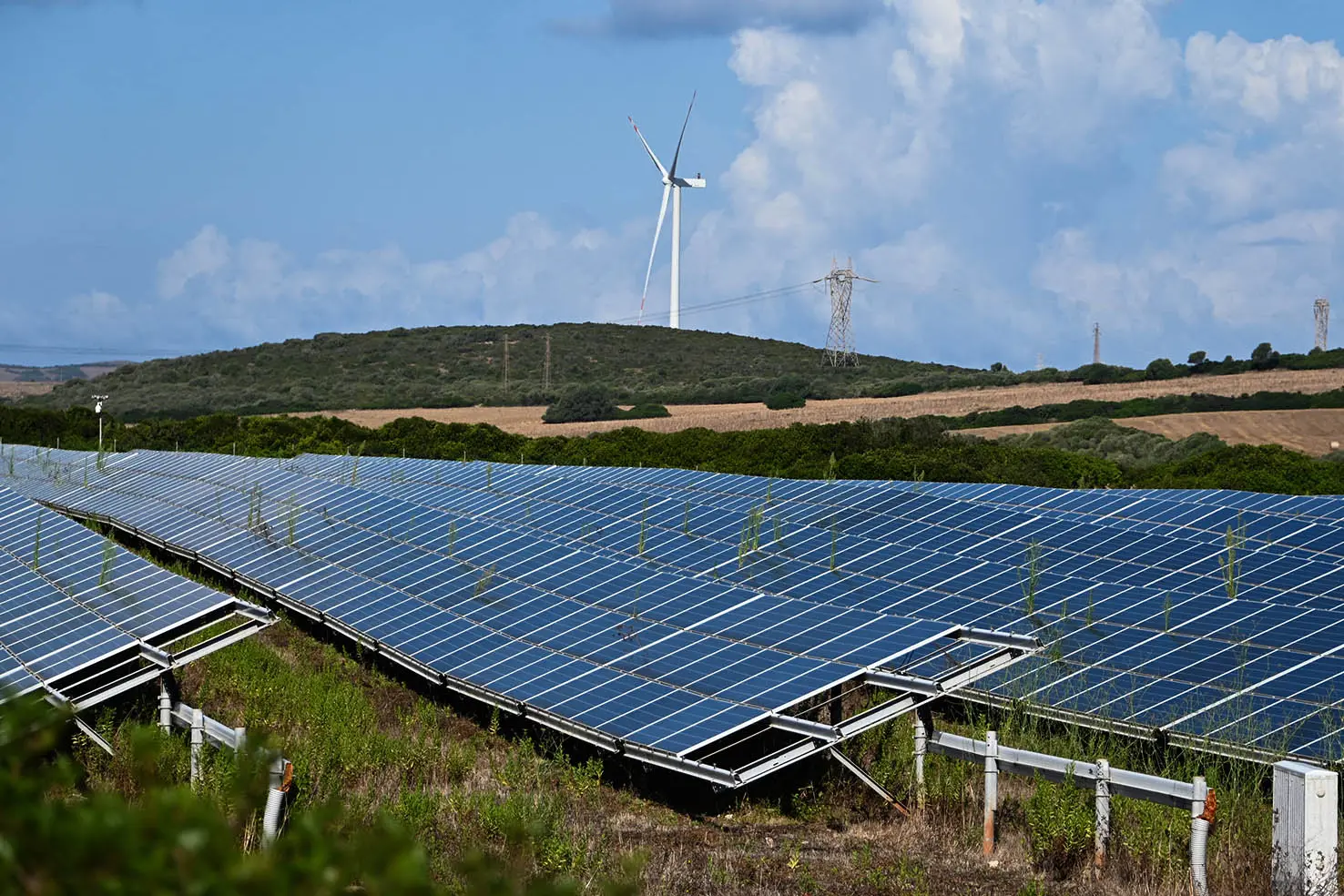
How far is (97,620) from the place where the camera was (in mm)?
15562

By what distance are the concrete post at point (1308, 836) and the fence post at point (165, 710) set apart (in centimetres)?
976

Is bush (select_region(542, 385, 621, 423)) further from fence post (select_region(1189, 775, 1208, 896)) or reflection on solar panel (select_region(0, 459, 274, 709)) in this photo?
fence post (select_region(1189, 775, 1208, 896))

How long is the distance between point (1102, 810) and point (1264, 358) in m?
88.5

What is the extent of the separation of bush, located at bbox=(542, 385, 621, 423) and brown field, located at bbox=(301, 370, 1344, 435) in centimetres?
125

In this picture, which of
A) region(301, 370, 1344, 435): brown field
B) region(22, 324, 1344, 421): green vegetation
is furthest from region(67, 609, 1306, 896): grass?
region(22, 324, 1344, 421): green vegetation

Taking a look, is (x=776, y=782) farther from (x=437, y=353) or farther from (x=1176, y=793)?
(x=437, y=353)

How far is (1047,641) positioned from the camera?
680 inches

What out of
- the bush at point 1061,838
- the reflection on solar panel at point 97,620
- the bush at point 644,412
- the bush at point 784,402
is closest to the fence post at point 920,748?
the bush at point 1061,838

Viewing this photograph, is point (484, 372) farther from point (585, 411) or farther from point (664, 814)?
point (664, 814)

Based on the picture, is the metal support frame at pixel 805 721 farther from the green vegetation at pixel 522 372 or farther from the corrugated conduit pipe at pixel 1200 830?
the green vegetation at pixel 522 372

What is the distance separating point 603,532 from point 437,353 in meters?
121

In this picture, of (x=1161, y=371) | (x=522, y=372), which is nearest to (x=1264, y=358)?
(x=1161, y=371)

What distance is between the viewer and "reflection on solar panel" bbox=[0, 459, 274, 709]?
46.9 feet

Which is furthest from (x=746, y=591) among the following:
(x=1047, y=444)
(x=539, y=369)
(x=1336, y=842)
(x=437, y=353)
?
(x=437, y=353)
